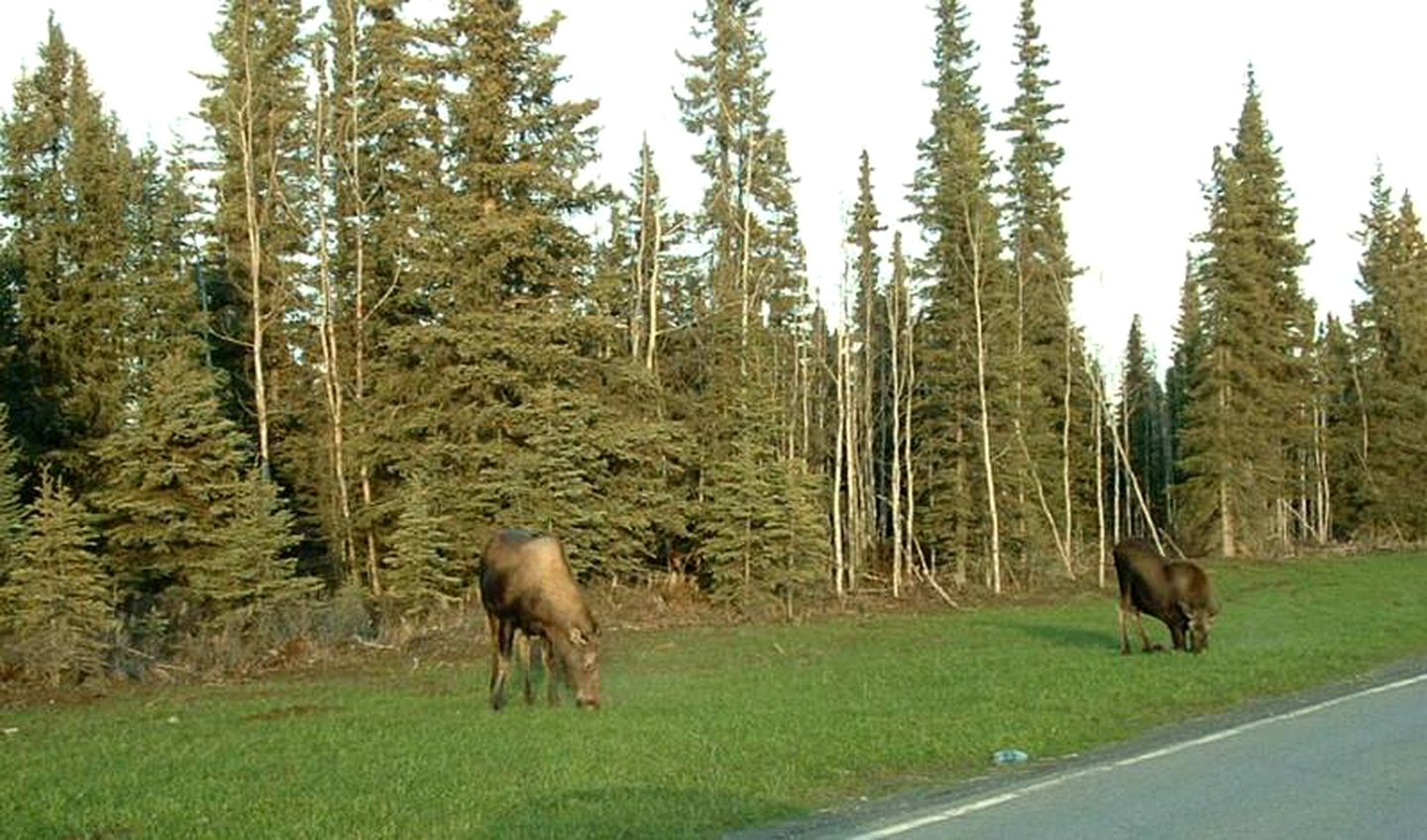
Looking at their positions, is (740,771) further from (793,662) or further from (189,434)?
(189,434)

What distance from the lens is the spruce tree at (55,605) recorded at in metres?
20.1

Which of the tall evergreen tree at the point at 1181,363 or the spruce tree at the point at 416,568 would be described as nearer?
the spruce tree at the point at 416,568

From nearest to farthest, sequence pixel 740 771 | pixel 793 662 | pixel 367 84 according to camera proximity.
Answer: pixel 740 771 < pixel 793 662 < pixel 367 84

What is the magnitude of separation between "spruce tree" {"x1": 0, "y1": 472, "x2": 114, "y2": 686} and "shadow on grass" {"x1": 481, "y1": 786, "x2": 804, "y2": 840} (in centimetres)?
1295

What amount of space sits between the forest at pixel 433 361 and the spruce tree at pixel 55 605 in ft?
0.19

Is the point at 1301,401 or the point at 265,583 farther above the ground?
the point at 1301,401

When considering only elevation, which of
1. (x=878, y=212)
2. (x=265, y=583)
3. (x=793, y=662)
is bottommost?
(x=793, y=662)

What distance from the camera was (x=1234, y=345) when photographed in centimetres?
5672

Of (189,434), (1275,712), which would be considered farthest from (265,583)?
(1275,712)

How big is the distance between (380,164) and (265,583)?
51.8ft

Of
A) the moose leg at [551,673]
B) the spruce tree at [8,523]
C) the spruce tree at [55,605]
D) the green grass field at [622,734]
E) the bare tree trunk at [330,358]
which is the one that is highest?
the bare tree trunk at [330,358]

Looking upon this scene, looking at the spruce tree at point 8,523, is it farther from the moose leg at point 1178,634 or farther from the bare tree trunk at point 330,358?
the moose leg at point 1178,634

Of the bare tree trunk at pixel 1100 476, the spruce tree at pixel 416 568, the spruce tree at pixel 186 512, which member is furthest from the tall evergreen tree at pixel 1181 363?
the spruce tree at pixel 186 512

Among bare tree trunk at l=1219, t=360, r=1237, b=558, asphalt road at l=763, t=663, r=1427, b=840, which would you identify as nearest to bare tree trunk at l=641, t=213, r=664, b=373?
asphalt road at l=763, t=663, r=1427, b=840
